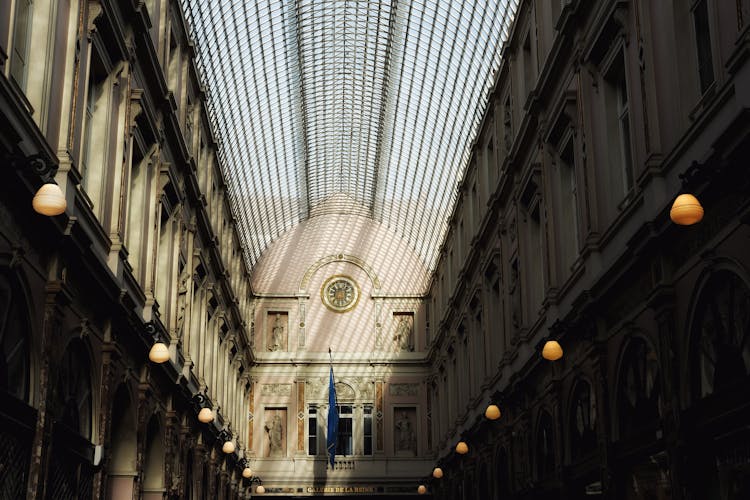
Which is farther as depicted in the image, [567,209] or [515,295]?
[515,295]

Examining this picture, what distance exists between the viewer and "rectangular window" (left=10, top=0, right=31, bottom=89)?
15.3 metres

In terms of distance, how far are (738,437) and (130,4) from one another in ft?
51.4

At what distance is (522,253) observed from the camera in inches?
1137

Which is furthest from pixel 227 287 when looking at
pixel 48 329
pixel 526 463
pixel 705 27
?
pixel 705 27

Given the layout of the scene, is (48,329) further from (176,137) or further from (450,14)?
(450,14)

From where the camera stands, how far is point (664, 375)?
52.6 feet

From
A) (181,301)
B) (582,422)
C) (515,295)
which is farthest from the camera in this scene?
(181,301)

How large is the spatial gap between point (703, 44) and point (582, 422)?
32.5 ft

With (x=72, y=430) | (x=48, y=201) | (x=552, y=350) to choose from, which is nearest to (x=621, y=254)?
(x=552, y=350)

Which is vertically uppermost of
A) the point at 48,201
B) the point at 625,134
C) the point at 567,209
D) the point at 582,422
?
the point at 567,209

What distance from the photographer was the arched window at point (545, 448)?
2578 centimetres

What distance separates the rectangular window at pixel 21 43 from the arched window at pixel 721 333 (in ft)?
35.4

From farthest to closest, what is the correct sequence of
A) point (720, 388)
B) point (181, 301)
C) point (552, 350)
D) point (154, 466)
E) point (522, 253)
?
point (181, 301), point (522, 253), point (154, 466), point (552, 350), point (720, 388)

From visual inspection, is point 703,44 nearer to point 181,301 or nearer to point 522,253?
point 522,253
